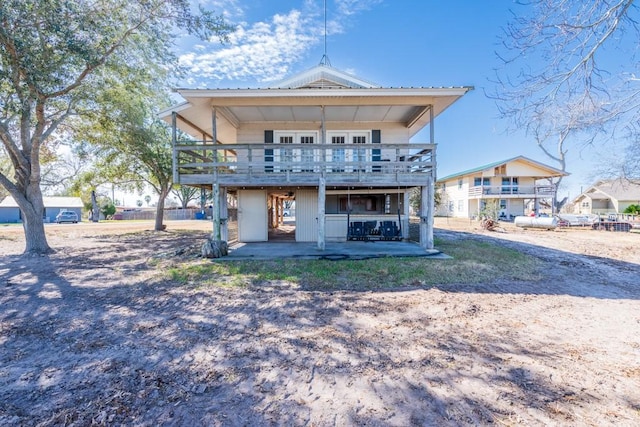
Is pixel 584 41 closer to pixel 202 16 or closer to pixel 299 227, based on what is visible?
pixel 299 227

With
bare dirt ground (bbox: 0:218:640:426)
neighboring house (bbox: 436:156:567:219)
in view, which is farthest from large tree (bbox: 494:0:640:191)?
neighboring house (bbox: 436:156:567:219)

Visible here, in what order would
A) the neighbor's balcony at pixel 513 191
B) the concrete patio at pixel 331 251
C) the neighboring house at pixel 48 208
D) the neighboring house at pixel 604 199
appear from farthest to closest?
the neighboring house at pixel 48 208 < the neighboring house at pixel 604 199 < the neighbor's balcony at pixel 513 191 < the concrete patio at pixel 331 251

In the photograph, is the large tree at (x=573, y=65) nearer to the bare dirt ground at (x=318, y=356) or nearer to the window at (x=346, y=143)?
the bare dirt ground at (x=318, y=356)

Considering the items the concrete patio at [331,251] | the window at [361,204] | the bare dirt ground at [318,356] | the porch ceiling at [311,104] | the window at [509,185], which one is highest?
Answer: the porch ceiling at [311,104]

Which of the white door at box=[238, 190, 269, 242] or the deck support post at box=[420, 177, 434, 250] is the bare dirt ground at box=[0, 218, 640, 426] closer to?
the deck support post at box=[420, 177, 434, 250]

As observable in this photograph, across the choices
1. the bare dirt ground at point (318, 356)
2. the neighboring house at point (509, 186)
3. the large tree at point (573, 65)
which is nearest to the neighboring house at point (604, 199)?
the neighboring house at point (509, 186)

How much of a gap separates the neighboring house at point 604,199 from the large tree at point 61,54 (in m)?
48.6

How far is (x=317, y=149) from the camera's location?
9.90 m

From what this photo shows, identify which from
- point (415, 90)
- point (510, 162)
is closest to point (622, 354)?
point (415, 90)

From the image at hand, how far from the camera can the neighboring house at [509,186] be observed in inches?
1209

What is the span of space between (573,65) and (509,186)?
107 feet

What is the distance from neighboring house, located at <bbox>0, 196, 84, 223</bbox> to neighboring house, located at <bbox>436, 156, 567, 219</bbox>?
173 ft

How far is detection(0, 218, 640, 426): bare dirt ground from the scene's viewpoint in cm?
240

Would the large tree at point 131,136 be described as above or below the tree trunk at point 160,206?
above
